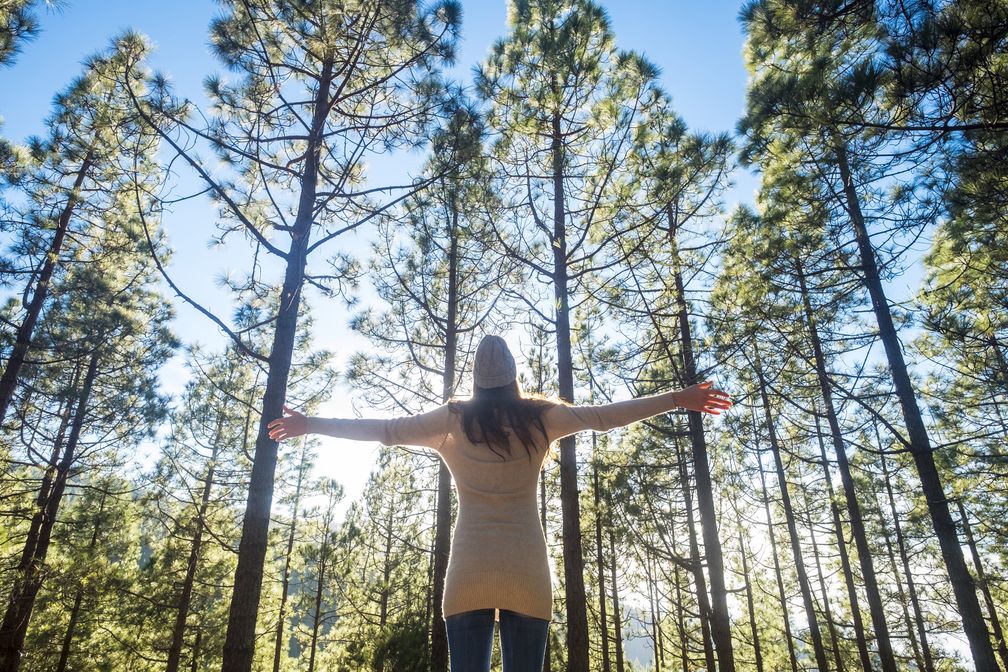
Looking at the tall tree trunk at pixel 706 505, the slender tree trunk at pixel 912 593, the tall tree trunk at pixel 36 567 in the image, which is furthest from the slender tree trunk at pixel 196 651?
the slender tree trunk at pixel 912 593

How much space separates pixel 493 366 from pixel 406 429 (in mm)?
408

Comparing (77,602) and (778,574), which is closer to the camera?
(77,602)

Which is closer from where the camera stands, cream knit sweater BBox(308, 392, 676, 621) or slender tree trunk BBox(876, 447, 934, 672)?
cream knit sweater BBox(308, 392, 676, 621)

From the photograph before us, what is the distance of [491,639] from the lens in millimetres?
1619

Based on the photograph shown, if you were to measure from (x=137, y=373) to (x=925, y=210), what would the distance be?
576 inches

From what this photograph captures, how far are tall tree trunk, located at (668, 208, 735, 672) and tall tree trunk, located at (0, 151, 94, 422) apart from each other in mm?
9483

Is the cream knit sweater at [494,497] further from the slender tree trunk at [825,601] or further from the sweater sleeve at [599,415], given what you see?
the slender tree trunk at [825,601]

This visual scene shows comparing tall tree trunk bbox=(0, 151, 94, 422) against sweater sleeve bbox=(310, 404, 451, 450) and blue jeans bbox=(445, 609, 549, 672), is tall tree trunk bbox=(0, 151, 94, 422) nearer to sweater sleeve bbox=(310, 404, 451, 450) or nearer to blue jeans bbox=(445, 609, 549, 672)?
sweater sleeve bbox=(310, 404, 451, 450)

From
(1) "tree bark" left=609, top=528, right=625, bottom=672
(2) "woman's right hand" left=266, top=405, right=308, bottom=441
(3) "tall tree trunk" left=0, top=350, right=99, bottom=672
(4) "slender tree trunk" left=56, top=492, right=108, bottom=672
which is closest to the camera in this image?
(2) "woman's right hand" left=266, top=405, right=308, bottom=441

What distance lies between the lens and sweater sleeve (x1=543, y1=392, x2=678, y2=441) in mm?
1863

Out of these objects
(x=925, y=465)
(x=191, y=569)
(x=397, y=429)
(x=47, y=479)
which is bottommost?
(x=397, y=429)

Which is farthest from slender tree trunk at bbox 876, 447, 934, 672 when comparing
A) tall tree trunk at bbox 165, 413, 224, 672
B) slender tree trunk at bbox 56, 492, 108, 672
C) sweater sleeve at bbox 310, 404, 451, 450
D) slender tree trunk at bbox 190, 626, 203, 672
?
slender tree trunk at bbox 56, 492, 108, 672

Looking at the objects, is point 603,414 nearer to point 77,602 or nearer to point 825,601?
point 77,602

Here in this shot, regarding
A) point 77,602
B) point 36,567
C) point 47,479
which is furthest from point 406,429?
point 77,602
